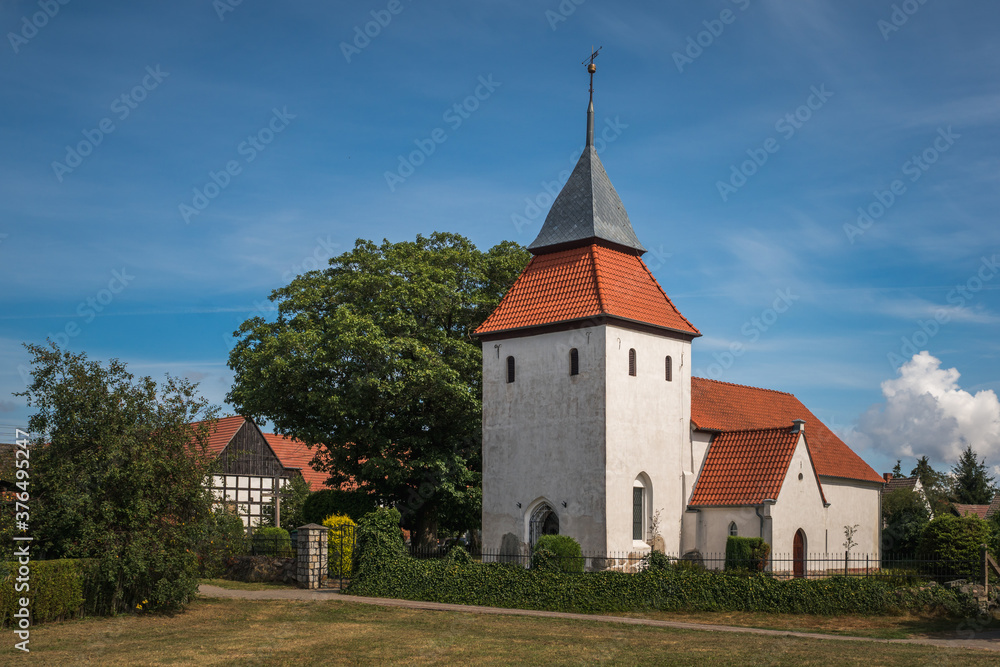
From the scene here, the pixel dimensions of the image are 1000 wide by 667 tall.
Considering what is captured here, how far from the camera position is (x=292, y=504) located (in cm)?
4259

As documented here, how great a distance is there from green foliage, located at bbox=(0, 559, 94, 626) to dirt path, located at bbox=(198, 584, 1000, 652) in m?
5.15

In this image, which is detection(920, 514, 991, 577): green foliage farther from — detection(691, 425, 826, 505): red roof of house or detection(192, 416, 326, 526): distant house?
detection(192, 416, 326, 526): distant house

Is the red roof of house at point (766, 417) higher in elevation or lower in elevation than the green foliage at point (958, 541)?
higher

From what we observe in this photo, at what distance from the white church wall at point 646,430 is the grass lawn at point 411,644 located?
7.35 m

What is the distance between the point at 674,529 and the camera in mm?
28688

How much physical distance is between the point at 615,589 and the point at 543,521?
21.0 feet

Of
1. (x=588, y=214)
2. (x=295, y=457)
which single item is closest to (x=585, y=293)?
(x=588, y=214)

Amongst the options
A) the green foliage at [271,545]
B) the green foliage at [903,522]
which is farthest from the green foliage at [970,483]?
the green foliage at [271,545]

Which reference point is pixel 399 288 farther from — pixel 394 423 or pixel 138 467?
pixel 138 467

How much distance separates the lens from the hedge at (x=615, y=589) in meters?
21.2

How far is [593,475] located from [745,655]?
11513 mm

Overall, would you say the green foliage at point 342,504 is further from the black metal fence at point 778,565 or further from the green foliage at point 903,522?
the green foliage at point 903,522

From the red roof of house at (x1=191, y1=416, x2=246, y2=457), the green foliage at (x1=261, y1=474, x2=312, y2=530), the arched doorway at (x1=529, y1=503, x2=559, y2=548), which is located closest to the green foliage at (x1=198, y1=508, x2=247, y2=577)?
the arched doorway at (x1=529, y1=503, x2=559, y2=548)

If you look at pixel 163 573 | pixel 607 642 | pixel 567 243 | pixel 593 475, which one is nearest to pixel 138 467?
pixel 163 573
